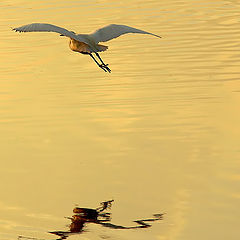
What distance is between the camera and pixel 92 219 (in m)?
10.0

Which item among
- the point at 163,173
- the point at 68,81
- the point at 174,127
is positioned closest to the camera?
the point at 163,173

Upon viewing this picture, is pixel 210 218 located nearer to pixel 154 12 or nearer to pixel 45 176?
pixel 45 176

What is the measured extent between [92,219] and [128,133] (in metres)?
3.31

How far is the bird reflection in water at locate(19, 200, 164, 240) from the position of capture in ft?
31.8

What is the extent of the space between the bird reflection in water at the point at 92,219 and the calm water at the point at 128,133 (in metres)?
0.10

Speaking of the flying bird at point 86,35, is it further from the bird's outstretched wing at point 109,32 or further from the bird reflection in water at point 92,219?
the bird reflection in water at point 92,219

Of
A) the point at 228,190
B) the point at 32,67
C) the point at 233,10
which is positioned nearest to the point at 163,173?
the point at 228,190

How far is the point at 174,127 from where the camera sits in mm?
13266

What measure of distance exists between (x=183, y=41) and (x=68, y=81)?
157 inches

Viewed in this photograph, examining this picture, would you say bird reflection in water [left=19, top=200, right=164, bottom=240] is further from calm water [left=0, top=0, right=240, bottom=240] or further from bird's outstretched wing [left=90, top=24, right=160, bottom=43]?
bird's outstretched wing [left=90, top=24, right=160, bottom=43]

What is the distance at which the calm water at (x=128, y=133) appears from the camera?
400 inches

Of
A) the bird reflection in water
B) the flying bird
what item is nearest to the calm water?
the bird reflection in water

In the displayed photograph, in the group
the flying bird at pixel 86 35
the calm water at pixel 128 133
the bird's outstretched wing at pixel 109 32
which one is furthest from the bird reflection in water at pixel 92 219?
the bird's outstretched wing at pixel 109 32

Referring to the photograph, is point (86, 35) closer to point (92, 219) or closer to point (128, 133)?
point (128, 133)
